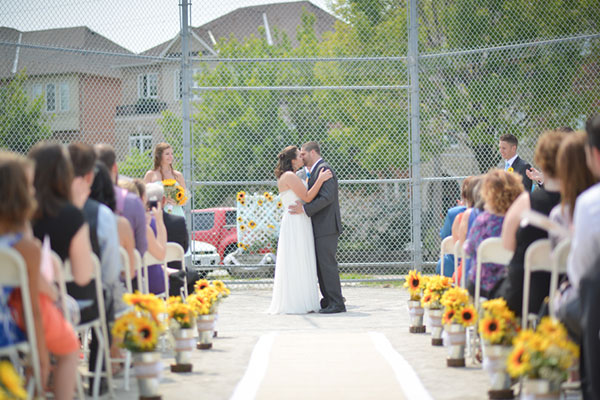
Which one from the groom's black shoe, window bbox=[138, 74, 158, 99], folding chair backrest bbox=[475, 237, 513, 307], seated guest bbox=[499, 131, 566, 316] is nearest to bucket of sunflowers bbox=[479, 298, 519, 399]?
seated guest bbox=[499, 131, 566, 316]

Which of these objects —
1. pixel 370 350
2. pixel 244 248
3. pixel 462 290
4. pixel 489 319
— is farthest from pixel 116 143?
pixel 489 319

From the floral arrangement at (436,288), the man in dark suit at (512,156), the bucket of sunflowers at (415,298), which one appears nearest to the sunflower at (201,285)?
the bucket of sunflowers at (415,298)

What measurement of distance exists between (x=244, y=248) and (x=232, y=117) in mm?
6787

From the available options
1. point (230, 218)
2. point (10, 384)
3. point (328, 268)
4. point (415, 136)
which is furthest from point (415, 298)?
point (230, 218)

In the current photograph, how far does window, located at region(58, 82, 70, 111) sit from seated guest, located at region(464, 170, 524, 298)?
7456mm

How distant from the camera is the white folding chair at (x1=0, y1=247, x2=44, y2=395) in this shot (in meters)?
3.95

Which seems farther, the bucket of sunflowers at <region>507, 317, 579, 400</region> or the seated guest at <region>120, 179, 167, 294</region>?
the seated guest at <region>120, 179, 167, 294</region>

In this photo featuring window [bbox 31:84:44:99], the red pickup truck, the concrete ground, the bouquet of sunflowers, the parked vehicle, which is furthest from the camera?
the red pickup truck

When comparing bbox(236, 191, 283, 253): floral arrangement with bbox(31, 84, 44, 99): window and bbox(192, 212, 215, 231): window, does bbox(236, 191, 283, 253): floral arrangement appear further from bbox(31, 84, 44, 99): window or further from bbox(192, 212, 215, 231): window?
bbox(31, 84, 44, 99): window

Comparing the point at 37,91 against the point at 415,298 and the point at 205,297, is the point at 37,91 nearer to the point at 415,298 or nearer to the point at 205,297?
the point at 205,297

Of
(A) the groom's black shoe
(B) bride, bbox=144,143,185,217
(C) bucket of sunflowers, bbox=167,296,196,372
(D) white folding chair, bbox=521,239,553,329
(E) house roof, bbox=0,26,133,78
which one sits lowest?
(A) the groom's black shoe

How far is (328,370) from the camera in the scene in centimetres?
655

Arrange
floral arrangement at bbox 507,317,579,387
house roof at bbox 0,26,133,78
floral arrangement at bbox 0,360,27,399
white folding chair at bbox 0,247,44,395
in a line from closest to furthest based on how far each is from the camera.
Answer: floral arrangement at bbox 0,360,27,399, white folding chair at bbox 0,247,44,395, floral arrangement at bbox 507,317,579,387, house roof at bbox 0,26,133,78

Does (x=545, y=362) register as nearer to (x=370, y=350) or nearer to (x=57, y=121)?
(x=370, y=350)
